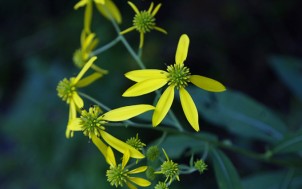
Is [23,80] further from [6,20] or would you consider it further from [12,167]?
[12,167]

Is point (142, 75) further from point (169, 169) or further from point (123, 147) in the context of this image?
point (169, 169)

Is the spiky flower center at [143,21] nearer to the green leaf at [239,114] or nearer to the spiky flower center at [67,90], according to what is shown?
the spiky flower center at [67,90]

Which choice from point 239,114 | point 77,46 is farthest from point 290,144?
point 77,46

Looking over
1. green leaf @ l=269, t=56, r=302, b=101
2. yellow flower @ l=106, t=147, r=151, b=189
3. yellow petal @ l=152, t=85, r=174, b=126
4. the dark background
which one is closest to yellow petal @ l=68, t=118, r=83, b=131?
yellow flower @ l=106, t=147, r=151, b=189

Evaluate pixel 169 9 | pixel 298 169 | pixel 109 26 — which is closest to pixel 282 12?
pixel 169 9

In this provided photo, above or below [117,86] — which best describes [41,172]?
below

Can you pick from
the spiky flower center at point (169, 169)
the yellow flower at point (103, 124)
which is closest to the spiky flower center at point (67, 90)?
the yellow flower at point (103, 124)

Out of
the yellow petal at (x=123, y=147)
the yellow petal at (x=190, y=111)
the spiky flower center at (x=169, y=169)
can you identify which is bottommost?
the spiky flower center at (x=169, y=169)
